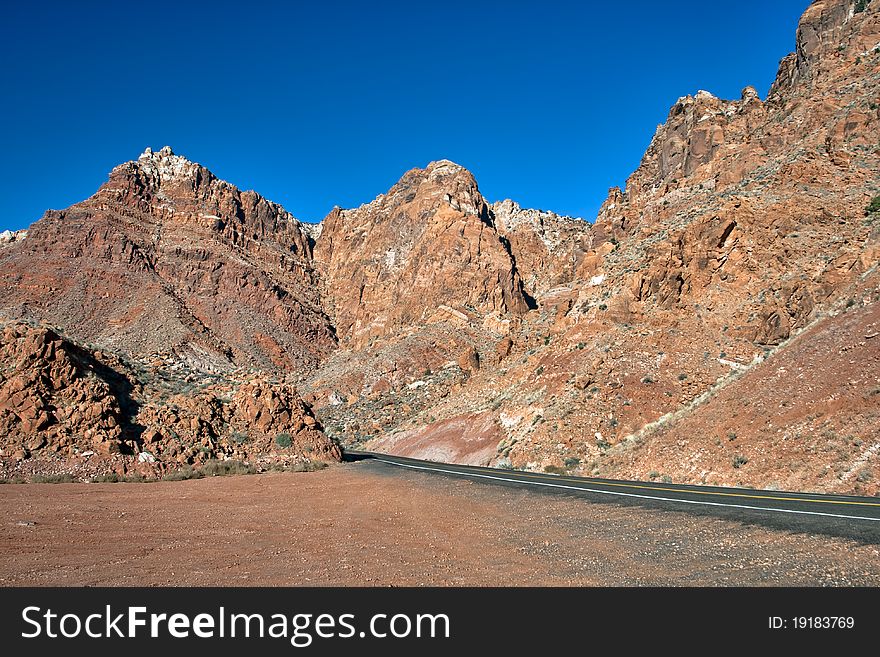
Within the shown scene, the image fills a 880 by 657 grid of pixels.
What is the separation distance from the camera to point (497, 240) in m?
103

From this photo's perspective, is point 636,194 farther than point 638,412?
Yes

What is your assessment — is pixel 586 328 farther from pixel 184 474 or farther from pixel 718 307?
pixel 184 474

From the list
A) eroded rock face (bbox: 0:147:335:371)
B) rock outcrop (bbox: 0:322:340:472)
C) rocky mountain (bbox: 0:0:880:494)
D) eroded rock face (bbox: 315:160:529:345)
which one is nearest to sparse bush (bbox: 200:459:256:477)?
rock outcrop (bbox: 0:322:340:472)

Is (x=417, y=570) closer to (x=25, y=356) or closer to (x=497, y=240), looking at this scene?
(x=25, y=356)

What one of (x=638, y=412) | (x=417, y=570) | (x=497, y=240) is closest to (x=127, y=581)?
(x=417, y=570)

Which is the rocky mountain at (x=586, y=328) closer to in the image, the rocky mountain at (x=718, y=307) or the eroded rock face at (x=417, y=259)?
the rocky mountain at (x=718, y=307)

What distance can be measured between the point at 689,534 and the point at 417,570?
5097mm

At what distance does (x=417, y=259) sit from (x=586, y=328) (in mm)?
66668

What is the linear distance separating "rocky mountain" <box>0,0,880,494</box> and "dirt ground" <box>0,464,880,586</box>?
9925 millimetres

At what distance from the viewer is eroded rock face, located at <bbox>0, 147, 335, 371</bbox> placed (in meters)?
89.1

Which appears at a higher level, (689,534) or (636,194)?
(636,194)
